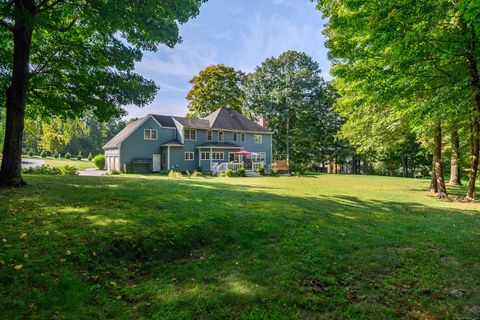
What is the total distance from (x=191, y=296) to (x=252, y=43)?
60.4 feet

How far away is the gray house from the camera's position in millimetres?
27594

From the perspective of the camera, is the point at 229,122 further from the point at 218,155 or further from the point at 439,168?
the point at 439,168

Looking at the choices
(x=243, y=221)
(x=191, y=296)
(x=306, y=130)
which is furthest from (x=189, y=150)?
(x=191, y=296)

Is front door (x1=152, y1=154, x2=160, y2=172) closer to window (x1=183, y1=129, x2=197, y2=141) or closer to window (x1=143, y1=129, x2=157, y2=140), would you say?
window (x1=143, y1=129, x2=157, y2=140)

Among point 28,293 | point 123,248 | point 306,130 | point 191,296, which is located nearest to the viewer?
point 28,293

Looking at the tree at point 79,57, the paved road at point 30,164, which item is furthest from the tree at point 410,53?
the paved road at point 30,164

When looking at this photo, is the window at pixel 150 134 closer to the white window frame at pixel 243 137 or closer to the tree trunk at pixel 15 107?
the white window frame at pixel 243 137

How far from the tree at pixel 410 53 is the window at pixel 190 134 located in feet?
76.4

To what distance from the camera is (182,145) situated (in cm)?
2898

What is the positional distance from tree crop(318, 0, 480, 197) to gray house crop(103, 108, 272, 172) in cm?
1959

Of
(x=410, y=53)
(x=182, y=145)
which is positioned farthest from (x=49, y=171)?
(x=410, y=53)

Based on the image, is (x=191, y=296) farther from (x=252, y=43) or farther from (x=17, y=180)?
(x=252, y=43)

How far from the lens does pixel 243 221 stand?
263 inches

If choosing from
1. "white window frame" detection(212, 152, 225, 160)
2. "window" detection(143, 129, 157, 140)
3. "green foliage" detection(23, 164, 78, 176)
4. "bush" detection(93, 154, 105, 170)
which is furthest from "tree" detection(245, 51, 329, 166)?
"green foliage" detection(23, 164, 78, 176)
